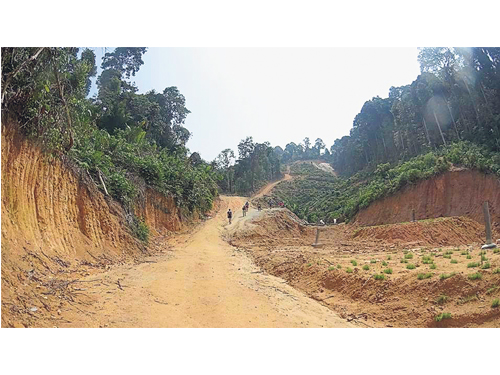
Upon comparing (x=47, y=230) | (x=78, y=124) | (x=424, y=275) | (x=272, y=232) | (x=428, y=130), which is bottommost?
(x=272, y=232)

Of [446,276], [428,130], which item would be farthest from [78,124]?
[428,130]

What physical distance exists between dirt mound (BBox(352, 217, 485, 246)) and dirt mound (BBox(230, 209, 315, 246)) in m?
4.61

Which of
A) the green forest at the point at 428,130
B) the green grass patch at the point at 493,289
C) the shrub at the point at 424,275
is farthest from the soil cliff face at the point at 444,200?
the green grass patch at the point at 493,289

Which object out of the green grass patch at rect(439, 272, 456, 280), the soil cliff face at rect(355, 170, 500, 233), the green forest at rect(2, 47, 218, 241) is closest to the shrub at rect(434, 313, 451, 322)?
the green grass patch at rect(439, 272, 456, 280)

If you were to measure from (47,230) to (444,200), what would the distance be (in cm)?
2466

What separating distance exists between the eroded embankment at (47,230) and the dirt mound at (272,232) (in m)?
8.01

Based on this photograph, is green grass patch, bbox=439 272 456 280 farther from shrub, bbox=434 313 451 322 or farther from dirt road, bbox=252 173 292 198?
dirt road, bbox=252 173 292 198

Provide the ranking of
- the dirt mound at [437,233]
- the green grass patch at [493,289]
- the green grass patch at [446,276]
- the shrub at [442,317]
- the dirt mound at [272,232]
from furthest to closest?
the dirt mound at [272,232] < the dirt mound at [437,233] < the green grass patch at [446,276] < the green grass patch at [493,289] < the shrub at [442,317]

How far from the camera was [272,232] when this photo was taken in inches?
917

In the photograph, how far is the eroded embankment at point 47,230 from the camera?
6023 millimetres

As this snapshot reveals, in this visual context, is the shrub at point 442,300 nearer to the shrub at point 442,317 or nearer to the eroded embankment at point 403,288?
the eroded embankment at point 403,288

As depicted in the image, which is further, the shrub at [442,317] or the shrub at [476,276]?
the shrub at [476,276]

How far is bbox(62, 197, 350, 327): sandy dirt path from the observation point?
6191 millimetres

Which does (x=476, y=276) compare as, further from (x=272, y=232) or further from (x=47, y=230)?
(x=272, y=232)
